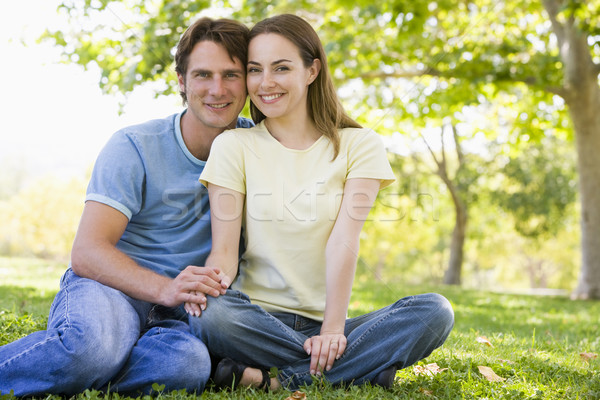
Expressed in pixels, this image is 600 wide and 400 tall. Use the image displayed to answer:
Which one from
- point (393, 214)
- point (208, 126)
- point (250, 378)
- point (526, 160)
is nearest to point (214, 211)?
point (208, 126)

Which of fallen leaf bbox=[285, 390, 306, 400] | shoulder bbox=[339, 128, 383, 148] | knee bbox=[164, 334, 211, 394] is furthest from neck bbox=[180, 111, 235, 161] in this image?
fallen leaf bbox=[285, 390, 306, 400]

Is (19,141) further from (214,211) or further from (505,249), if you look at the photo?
(214,211)

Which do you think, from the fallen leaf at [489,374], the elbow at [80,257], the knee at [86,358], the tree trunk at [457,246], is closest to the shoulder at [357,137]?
the fallen leaf at [489,374]

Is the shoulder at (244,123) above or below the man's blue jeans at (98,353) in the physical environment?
above

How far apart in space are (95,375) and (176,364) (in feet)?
1.04

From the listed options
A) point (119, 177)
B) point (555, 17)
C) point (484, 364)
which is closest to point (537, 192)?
point (555, 17)

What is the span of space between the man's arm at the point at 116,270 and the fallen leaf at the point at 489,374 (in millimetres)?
1327

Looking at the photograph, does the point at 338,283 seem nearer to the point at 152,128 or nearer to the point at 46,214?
the point at 152,128

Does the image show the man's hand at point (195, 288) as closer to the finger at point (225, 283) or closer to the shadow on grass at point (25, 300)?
the finger at point (225, 283)

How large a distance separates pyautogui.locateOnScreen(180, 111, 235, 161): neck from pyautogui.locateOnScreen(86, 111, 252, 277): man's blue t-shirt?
0.21ft

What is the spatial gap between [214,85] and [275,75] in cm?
37

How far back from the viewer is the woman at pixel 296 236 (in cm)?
249

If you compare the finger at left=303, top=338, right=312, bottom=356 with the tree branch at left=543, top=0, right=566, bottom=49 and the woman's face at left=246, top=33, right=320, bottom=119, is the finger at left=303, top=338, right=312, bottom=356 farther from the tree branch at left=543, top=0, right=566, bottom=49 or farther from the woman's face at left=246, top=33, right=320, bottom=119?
the tree branch at left=543, top=0, right=566, bottom=49

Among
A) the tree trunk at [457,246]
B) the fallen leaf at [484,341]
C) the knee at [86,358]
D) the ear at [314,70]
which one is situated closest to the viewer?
the knee at [86,358]
